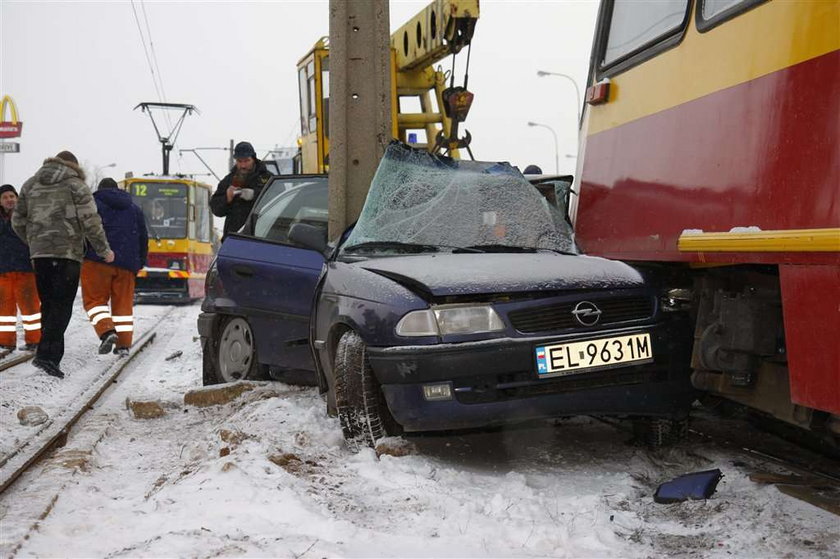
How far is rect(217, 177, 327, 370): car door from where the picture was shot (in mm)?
6504

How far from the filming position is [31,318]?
10.5 meters

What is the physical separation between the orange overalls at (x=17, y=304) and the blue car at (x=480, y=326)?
215 inches

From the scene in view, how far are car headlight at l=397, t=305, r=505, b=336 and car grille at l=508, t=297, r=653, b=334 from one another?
10 centimetres

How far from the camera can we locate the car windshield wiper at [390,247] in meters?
5.69

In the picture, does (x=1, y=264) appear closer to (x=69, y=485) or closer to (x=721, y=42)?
(x=69, y=485)

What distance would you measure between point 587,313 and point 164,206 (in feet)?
69.5

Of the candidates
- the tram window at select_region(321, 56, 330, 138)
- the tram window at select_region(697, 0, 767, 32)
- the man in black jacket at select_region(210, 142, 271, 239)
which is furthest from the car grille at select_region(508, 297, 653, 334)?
the tram window at select_region(321, 56, 330, 138)

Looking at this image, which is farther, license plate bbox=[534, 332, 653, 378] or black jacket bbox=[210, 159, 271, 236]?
black jacket bbox=[210, 159, 271, 236]

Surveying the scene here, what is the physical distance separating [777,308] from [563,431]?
5.48 feet

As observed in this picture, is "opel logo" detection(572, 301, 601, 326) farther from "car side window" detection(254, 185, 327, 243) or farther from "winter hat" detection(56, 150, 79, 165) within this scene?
"winter hat" detection(56, 150, 79, 165)

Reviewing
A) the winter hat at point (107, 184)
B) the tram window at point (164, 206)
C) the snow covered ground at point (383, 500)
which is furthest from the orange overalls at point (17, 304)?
the tram window at point (164, 206)

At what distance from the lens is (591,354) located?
4.73 metres

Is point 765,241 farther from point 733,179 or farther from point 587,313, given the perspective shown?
point 587,313

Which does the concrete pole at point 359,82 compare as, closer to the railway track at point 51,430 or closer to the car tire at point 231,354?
the car tire at point 231,354
